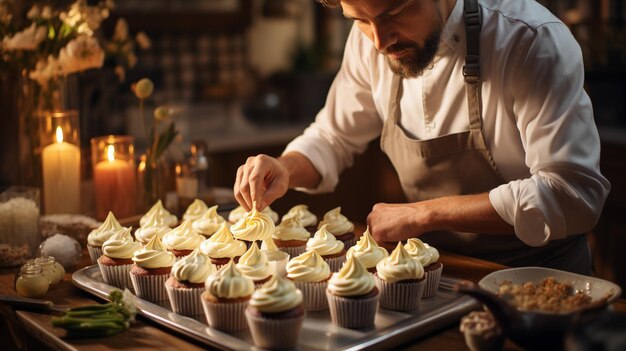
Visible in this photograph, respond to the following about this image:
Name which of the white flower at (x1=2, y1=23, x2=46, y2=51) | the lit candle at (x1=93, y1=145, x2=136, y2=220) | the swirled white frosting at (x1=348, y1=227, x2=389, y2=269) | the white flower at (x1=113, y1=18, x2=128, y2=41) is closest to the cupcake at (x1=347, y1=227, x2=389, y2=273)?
the swirled white frosting at (x1=348, y1=227, x2=389, y2=269)

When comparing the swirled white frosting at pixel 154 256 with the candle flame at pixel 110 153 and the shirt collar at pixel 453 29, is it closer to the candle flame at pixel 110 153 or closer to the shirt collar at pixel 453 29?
the candle flame at pixel 110 153

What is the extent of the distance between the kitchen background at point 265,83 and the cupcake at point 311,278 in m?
1.70

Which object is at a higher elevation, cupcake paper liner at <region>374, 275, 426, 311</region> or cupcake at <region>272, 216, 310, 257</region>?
cupcake at <region>272, 216, 310, 257</region>

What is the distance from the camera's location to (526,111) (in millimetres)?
2039

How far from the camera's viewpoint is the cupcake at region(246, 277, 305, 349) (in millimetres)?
1539

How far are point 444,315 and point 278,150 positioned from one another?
3374mm

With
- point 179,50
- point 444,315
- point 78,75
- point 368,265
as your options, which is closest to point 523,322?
point 444,315

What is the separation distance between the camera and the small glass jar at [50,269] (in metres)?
1.97

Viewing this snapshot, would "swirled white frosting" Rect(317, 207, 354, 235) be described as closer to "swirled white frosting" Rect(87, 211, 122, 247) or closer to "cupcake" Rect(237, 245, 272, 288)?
"cupcake" Rect(237, 245, 272, 288)

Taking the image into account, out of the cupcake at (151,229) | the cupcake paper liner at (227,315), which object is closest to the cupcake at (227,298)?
the cupcake paper liner at (227,315)

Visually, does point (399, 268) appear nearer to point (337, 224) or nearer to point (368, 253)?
point (368, 253)

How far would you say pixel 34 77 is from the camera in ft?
8.65

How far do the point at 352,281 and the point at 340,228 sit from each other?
1.81 ft

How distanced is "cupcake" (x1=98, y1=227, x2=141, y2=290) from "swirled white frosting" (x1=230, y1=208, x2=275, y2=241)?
29 cm
